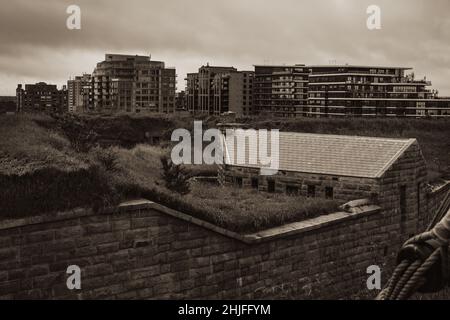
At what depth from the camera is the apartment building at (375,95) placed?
79.8 meters

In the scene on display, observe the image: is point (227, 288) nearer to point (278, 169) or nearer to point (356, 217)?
point (356, 217)

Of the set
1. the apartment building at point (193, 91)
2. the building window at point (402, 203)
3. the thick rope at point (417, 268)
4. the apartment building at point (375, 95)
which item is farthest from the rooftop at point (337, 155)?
the apartment building at point (193, 91)

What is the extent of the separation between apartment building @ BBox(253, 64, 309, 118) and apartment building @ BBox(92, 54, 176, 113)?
1719cm

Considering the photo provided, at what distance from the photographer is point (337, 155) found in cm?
2194

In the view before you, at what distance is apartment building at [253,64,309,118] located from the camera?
92.4 metres

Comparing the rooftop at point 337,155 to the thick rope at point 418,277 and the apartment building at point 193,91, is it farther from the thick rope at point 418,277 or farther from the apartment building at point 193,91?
the apartment building at point 193,91

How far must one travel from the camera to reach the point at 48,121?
24250mm

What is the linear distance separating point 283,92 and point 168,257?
83.6 m

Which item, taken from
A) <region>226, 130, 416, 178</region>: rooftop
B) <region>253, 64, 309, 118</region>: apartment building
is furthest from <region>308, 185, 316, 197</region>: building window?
<region>253, 64, 309, 118</region>: apartment building

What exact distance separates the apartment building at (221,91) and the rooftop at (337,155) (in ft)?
226

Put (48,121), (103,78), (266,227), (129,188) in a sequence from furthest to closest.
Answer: (103,78)
(48,121)
(266,227)
(129,188)

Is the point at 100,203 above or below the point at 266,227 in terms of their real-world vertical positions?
above

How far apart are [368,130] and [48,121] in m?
40.1
